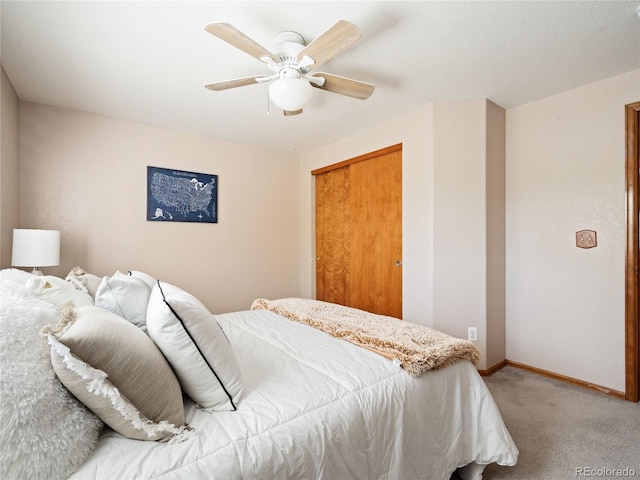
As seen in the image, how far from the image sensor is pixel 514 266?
298cm

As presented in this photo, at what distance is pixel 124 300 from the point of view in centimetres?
131

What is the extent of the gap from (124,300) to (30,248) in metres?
1.61

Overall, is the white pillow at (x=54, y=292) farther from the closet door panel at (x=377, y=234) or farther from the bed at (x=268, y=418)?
the closet door panel at (x=377, y=234)

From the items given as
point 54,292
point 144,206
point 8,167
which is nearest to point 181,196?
point 144,206

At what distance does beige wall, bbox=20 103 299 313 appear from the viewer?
2848mm

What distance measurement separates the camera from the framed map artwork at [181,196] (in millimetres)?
3355

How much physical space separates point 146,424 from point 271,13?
198 cm

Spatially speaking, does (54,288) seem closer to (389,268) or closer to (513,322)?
(389,268)

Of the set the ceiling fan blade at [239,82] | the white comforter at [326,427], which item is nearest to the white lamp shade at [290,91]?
the ceiling fan blade at [239,82]

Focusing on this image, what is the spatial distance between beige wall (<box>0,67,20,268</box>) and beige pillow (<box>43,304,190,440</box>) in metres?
2.09

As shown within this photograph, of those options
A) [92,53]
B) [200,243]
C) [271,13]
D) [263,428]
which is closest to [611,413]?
[263,428]

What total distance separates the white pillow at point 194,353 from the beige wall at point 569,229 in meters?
2.85

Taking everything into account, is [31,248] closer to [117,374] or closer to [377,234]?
[117,374]

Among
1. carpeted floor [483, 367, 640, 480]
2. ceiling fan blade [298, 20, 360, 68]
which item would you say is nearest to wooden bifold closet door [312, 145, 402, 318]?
carpeted floor [483, 367, 640, 480]
